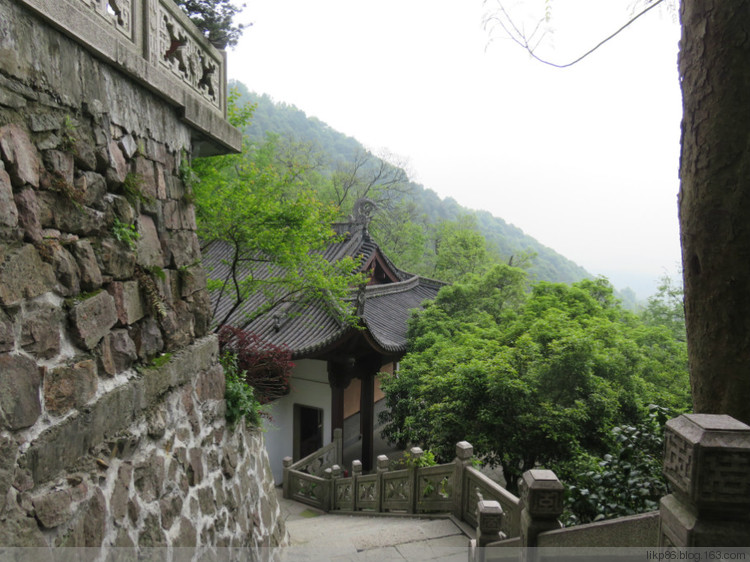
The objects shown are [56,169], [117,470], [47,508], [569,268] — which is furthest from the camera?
[569,268]

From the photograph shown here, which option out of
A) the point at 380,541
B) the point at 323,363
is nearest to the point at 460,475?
the point at 380,541

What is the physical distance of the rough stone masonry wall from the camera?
2016mm

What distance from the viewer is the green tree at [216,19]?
1030 centimetres

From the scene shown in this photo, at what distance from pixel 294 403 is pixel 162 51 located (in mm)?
9863

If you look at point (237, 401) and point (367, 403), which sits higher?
point (237, 401)

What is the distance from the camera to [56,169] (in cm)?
231

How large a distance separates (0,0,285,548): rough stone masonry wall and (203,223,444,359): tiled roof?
4336mm

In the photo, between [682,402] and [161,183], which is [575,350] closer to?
[682,402]

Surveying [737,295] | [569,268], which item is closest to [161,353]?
[737,295]

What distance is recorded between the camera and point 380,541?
576cm

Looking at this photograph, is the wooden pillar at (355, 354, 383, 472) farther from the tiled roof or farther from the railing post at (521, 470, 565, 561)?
the railing post at (521, 470, 565, 561)

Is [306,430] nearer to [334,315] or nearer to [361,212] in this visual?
[334,315]

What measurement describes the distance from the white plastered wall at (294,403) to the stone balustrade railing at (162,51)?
798 centimetres

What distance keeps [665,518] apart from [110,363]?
9.19ft
